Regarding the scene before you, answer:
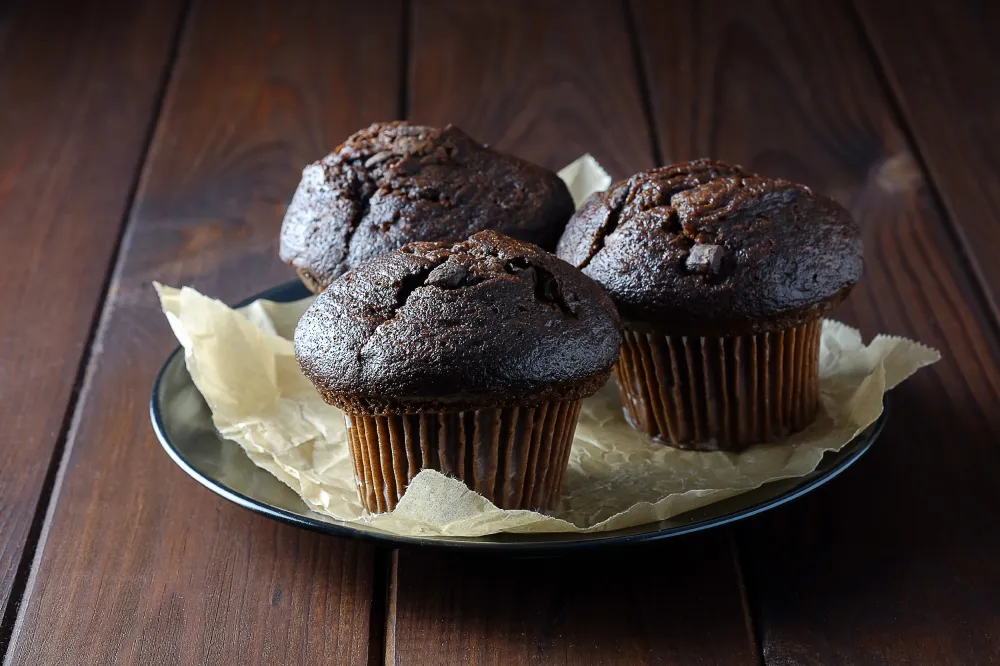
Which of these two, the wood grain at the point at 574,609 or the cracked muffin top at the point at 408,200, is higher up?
the cracked muffin top at the point at 408,200

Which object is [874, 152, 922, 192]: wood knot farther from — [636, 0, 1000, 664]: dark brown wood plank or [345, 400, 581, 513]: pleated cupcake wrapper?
[345, 400, 581, 513]: pleated cupcake wrapper

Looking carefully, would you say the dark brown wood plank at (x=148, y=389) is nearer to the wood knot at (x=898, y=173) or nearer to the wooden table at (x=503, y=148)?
the wooden table at (x=503, y=148)

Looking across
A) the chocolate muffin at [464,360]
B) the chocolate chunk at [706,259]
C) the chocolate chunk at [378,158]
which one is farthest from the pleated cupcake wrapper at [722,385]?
the chocolate chunk at [378,158]

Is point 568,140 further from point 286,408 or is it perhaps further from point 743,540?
point 743,540

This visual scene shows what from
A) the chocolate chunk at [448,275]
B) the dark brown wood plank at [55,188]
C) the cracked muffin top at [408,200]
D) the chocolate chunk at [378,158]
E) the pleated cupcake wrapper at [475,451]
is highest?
the chocolate chunk at [448,275]

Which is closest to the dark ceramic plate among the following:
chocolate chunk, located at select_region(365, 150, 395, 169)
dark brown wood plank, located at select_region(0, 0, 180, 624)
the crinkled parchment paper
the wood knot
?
the crinkled parchment paper

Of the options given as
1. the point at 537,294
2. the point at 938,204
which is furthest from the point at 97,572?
the point at 938,204

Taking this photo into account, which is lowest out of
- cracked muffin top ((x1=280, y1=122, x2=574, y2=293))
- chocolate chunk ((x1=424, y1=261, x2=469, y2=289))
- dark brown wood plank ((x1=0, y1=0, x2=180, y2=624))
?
dark brown wood plank ((x1=0, y1=0, x2=180, y2=624))
